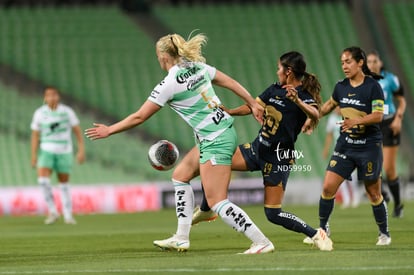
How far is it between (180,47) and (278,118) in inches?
55.1

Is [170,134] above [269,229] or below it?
above

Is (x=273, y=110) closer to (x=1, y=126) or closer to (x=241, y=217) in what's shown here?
(x=241, y=217)

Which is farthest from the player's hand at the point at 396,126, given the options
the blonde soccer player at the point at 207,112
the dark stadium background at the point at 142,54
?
the dark stadium background at the point at 142,54

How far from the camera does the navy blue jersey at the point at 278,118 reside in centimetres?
1087

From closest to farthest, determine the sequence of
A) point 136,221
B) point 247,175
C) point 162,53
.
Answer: point 162,53 → point 136,221 → point 247,175

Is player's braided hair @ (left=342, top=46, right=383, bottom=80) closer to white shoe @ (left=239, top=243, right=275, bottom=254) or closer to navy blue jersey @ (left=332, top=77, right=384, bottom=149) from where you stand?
navy blue jersey @ (left=332, top=77, right=384, bottom=149)

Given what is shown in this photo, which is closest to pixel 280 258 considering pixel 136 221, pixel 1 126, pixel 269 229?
pixel 269 229

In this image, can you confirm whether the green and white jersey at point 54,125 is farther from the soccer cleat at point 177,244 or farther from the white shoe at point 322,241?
A: the white shoe at point 322,241

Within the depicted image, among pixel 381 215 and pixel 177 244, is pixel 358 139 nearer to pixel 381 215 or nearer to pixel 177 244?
pixel 381 215

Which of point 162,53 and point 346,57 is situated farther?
point 346,57

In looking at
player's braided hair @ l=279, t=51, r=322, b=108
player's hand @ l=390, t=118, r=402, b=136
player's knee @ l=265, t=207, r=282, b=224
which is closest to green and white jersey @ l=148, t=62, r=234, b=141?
player's braided hair @ l=279, t=51, r=322, b=108

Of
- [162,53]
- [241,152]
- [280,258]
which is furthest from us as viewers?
[241,152]

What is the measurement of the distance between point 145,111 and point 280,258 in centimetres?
192

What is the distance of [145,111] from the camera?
10000mm
